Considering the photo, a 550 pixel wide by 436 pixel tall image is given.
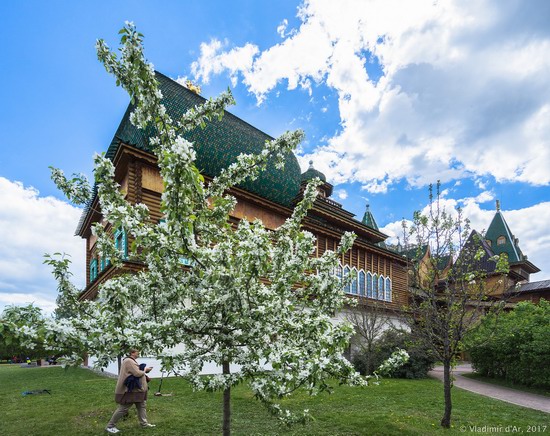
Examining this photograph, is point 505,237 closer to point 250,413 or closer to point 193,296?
point 250,413

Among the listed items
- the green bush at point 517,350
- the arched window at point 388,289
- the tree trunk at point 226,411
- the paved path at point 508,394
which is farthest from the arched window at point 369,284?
the tree trunk at point 226,411

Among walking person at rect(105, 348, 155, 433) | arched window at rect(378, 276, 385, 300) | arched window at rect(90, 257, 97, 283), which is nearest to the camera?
walking person at rect(105, 348, 155, 433)

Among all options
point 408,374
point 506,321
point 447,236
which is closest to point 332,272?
point 447,236

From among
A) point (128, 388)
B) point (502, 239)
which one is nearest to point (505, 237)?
point (502, 239)

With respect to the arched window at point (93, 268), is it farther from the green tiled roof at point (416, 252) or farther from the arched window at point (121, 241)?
the green tiled roof at point (416, 252)

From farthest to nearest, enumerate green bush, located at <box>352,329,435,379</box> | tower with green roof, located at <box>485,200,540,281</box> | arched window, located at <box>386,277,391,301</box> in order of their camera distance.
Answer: tower with green roof, located at <box>485,200,540,281</box>
arched window, located at <box>386,277,391,301</box>
green bush, located at <box>352,329,435,379</box>

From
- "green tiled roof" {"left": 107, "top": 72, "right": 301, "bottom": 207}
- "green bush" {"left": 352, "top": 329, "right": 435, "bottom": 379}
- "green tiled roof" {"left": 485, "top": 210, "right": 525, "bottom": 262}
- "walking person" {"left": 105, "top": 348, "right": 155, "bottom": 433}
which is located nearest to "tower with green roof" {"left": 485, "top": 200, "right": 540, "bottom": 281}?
"green tiled roof" {"left": 485, "top": 210, "right": 525, "bottom": 262}

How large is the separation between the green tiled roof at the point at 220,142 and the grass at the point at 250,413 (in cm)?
955

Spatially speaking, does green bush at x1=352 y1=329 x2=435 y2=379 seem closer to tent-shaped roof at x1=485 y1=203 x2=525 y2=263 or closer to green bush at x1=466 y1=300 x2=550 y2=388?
green bush at x1=466 y1=300 x2=550 y2=388

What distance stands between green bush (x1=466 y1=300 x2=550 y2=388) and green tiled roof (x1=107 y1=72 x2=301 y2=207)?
496 inches

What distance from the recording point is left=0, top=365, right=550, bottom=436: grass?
8062 mm

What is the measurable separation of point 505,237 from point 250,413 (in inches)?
2116

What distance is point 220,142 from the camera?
61.9ft

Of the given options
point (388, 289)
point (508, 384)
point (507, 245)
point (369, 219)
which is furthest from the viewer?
point (507, 245)
